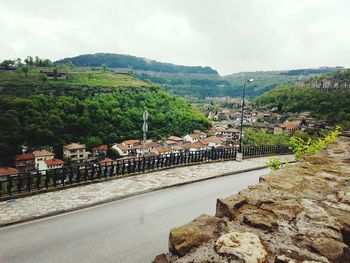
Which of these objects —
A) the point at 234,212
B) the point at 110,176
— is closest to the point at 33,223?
the point at 110,176

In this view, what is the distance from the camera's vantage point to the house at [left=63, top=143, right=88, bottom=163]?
63297 millimetres

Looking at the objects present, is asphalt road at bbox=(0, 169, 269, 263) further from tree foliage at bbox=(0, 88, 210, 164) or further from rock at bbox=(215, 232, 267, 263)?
tree foliage at bbox=(0, 88, 210, 164)

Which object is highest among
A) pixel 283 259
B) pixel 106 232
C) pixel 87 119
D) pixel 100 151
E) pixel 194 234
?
A: pixel 283 259

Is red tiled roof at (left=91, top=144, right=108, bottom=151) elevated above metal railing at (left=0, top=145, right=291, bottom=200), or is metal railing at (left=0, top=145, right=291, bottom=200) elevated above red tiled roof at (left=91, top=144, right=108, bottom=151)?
metal railing at (left=0, top=145, right=291, bottom=200)

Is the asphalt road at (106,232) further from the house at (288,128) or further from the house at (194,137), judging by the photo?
the house at (288,128)

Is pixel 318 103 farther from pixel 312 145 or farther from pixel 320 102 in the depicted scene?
pixel 312 145

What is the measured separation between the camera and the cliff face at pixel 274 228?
6.45ft

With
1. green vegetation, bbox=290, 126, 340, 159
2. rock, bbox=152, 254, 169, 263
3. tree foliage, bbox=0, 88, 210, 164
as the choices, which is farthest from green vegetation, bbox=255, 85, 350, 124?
rock, bbox=152, 254, 169, 263

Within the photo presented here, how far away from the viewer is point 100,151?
68250 mm

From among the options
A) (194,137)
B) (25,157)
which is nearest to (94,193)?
(25,157)

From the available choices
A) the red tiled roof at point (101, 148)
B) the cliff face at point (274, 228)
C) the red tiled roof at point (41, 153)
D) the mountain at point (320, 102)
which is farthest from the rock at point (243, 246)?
the red tiled roof at point (101, 148)

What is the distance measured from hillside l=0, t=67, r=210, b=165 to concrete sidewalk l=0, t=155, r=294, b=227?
5540 centimetres

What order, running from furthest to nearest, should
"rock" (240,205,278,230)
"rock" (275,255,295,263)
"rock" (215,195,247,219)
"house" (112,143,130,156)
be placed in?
"house" (112,143,130,156) < "rock" (215,195,247,219) < "rock" (240,205,278,230) < "rock" (275,255,295,263)

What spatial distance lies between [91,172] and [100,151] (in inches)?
2297
